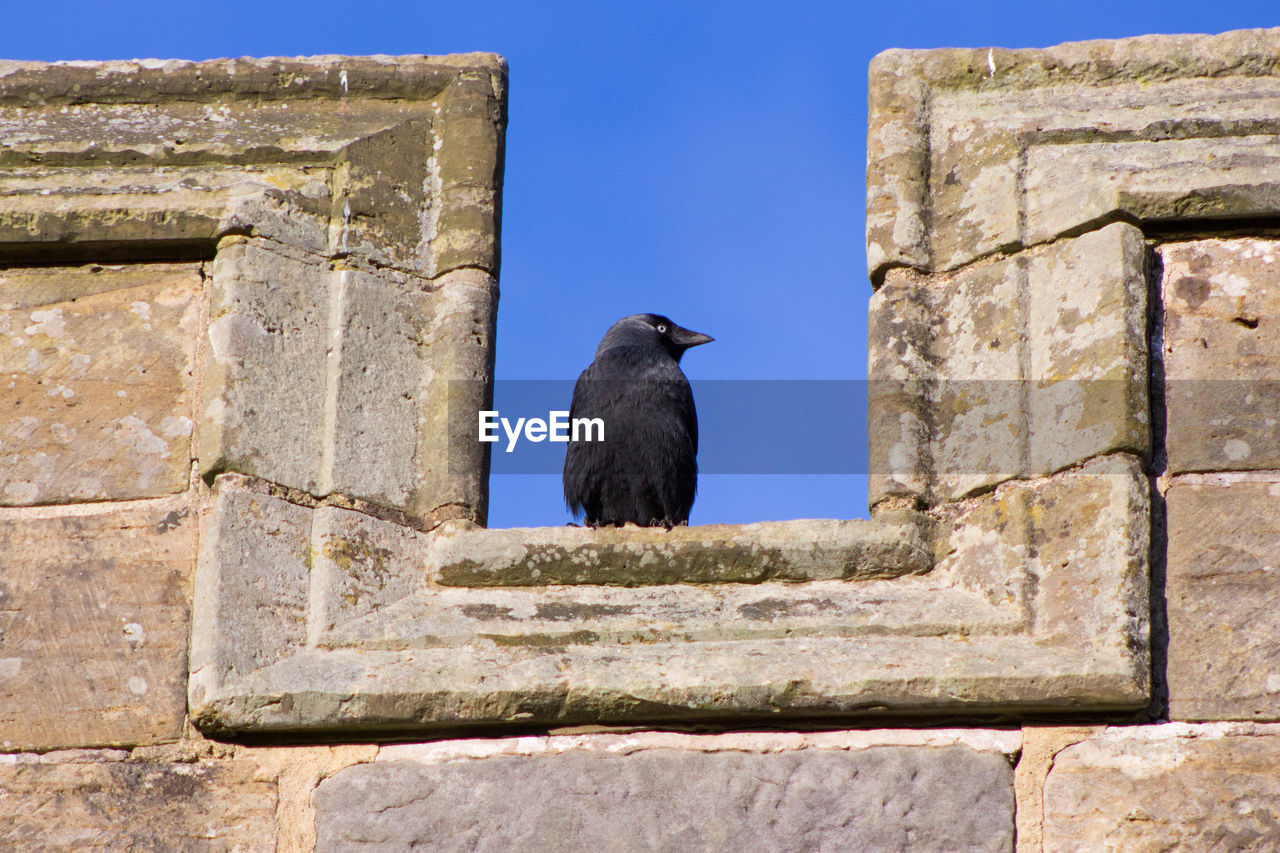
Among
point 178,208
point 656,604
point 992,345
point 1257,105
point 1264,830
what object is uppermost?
point 1257,105

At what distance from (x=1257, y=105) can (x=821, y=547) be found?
1.29 m

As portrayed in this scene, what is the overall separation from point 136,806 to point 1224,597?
1.91 meters

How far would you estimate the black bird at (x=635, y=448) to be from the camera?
544cm

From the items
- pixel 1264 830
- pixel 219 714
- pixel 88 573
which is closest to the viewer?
pixel 1264 830

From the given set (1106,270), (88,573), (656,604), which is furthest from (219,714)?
(1106,270)

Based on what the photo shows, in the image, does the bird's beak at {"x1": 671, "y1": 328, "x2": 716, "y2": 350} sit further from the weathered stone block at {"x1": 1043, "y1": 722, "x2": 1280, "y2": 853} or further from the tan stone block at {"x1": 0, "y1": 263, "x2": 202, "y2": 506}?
the weathered stone block at {"x1": 1043, "y1": 722, "x2": 1280, "y2": 853}

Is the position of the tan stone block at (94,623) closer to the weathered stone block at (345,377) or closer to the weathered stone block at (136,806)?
the weathered stone block at (136,806)

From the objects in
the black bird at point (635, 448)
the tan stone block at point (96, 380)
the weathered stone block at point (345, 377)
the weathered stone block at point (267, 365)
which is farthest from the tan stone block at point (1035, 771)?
the black bird at point (635, 448)

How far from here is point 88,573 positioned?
3262 millimetres

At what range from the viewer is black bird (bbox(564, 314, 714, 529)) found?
5.44 m

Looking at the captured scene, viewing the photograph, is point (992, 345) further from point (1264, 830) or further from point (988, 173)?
point (1264, 830)

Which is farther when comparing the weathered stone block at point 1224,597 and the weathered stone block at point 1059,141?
the weathered stone block at point 1059,141

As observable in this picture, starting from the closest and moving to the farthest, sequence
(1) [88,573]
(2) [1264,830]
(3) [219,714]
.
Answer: (2) [1264,830]
(3) [219,714]
(1) [88,573]

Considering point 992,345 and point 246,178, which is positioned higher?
point 246,178
